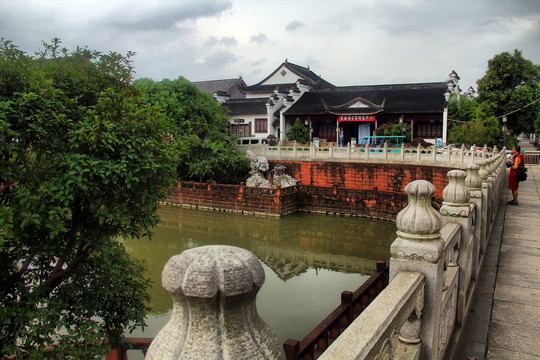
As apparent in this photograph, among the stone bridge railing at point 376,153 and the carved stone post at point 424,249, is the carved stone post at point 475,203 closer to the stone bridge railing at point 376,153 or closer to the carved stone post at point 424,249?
the carved stone post at point 424,249

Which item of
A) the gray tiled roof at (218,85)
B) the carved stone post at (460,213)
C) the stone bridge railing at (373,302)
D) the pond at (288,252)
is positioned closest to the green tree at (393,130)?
the pond at (288,252)

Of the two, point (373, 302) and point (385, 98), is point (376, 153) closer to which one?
point (385, 98)

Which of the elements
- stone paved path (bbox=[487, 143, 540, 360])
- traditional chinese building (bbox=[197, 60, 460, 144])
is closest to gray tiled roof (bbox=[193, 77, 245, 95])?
traditional chinese building (bbox=[197, 60, 460, 144])

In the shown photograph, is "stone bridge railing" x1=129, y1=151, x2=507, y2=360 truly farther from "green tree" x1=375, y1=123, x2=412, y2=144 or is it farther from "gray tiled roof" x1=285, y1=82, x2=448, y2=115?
"gray tiled roof" x1=285, y1=82, x2=448, y2=115

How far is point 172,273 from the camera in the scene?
0.98 metres

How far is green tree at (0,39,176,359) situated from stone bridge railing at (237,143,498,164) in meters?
14.7

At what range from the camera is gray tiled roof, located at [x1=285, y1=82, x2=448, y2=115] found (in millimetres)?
24750

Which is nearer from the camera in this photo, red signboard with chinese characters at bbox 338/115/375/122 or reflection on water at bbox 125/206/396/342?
reflection on water at bbox 125/206/396/342

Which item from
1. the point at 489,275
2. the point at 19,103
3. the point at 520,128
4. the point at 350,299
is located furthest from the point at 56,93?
the point at 520,128

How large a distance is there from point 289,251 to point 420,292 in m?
11.6

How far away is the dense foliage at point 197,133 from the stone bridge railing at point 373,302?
16.7 metres

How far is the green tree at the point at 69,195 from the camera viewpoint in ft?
12.8

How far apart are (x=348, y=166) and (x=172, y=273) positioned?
1937 cm

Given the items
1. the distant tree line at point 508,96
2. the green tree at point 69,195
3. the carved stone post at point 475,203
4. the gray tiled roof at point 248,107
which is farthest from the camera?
the gray tiled roof at point 248,107
